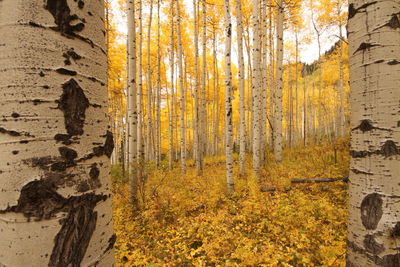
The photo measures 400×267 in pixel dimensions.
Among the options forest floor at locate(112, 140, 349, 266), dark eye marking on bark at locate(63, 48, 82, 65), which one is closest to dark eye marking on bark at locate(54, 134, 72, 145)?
dark eye marking on bark at locate(63, 48, 82, 65)

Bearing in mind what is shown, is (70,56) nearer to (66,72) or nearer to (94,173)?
(66,72)

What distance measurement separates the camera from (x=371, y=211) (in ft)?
3.76

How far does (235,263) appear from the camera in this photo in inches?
104

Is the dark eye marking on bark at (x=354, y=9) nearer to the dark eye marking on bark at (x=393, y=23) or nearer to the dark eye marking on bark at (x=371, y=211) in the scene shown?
the dark eye marking on bark at (x=393, y=23)

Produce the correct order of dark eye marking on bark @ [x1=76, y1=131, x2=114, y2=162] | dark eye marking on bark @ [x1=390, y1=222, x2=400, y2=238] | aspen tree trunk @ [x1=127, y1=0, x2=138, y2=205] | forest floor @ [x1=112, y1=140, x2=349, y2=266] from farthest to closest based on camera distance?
aspen tree trunk @ [x1=127, y1=0, x2=138, y2=205] → forest floor @ [x1=112, y1=140, x2=349, y2=266] → dark eye marking on bark @ [x1=390, y1=222, x2=400, y2=238] → dark eye marking on bark @ [x1=76, y1=131, x2=114, y2=162]

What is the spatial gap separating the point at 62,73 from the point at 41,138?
20cm

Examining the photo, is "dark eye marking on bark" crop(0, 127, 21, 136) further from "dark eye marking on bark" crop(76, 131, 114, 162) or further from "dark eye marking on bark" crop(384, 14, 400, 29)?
"dark eye marking on bark" crop(384, 14, 400, 29)

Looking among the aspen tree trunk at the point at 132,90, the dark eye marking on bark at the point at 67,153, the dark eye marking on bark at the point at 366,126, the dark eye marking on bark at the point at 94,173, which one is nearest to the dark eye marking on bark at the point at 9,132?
the dark eye marking on bark at the point at 67,153

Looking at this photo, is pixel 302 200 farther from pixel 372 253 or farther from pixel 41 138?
pixel 41 138

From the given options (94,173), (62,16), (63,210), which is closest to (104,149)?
(94,173)

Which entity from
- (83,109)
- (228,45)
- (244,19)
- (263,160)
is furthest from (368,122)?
(244,19)

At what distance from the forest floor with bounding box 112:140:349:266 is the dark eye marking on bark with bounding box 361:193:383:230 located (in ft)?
3.40

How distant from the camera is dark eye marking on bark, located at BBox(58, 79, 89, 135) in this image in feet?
1.87

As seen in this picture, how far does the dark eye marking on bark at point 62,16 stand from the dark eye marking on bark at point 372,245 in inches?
72.0
